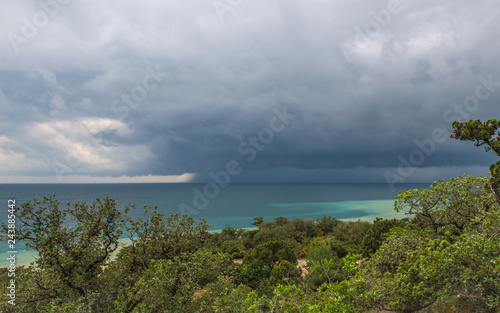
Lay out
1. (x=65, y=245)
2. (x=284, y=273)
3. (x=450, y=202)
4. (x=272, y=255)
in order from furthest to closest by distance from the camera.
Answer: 1. (x=272, y=255)
2. (x=284, y=273)
3. (x=450, y=202)
4. (x=65, y=245)

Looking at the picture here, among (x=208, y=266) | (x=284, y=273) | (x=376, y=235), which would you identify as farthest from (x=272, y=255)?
(x=208, y=266)

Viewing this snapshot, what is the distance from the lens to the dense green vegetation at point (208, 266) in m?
7.34

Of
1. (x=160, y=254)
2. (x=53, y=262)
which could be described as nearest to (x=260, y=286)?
(x=160, y=254)

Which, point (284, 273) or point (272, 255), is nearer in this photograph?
point (284, 273)

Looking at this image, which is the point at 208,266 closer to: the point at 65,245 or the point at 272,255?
the point at 65,245

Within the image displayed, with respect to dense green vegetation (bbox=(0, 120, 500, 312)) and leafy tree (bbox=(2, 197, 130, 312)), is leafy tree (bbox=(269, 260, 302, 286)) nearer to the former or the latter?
dense green vegetation (bbox=(0, 120, 500, 312))

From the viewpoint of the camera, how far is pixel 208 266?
9.48 meters

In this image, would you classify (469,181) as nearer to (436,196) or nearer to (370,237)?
(436,196)

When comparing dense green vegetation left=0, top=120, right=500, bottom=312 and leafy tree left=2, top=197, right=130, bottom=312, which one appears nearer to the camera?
dense green vegetation left=0, top=120, right=500, bottom=312

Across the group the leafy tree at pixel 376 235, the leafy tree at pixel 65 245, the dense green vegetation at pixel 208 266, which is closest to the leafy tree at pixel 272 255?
the leafy tree at pixel 376 235

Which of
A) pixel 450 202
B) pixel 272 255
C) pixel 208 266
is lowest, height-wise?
pixel 272 255

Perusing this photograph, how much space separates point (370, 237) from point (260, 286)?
1206 centimetres

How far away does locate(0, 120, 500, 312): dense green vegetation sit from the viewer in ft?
24.1

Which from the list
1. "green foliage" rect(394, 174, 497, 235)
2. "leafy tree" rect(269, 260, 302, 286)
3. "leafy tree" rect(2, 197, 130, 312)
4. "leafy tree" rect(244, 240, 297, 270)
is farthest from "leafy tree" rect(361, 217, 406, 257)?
"leafy tree" rect(2, 197, 130, 312)
